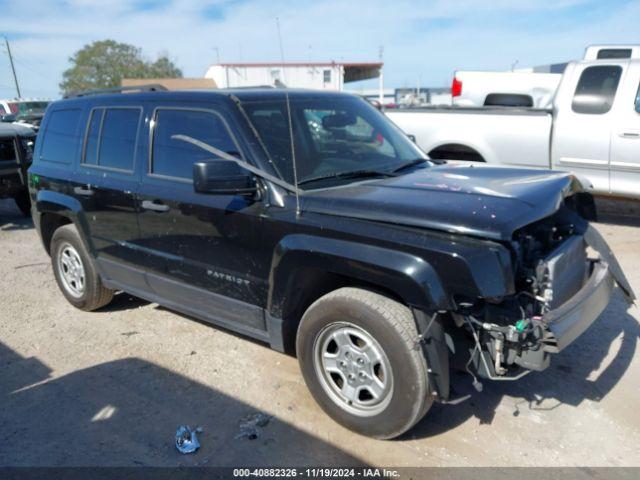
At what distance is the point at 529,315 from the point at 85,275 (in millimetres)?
3859

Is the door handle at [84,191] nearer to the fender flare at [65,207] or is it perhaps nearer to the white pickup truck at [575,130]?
the fender flare at [65,207]

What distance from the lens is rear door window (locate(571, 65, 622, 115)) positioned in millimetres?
7062

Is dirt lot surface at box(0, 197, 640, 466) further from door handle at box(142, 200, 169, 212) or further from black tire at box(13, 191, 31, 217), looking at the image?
black tire at box(13, 191, 31, 217)

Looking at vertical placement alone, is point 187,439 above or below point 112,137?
below

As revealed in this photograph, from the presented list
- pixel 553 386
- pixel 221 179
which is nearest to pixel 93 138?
pixel 221 179

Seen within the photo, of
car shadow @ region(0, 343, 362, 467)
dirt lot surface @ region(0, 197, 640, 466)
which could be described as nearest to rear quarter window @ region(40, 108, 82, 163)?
dirt lot surface @ region(0, 197, 640, 466)

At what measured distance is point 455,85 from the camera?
32.2 ft

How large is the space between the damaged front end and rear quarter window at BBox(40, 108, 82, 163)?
12.2 feet

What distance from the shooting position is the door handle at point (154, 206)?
3.83 m

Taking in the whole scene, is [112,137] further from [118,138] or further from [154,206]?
[154,206]

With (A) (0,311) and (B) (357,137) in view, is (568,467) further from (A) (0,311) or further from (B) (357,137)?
(A) (0,311)

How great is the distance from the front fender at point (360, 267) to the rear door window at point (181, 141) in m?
0.78

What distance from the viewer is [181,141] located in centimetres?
378

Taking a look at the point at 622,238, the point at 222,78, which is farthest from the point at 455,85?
the point at 222,78
